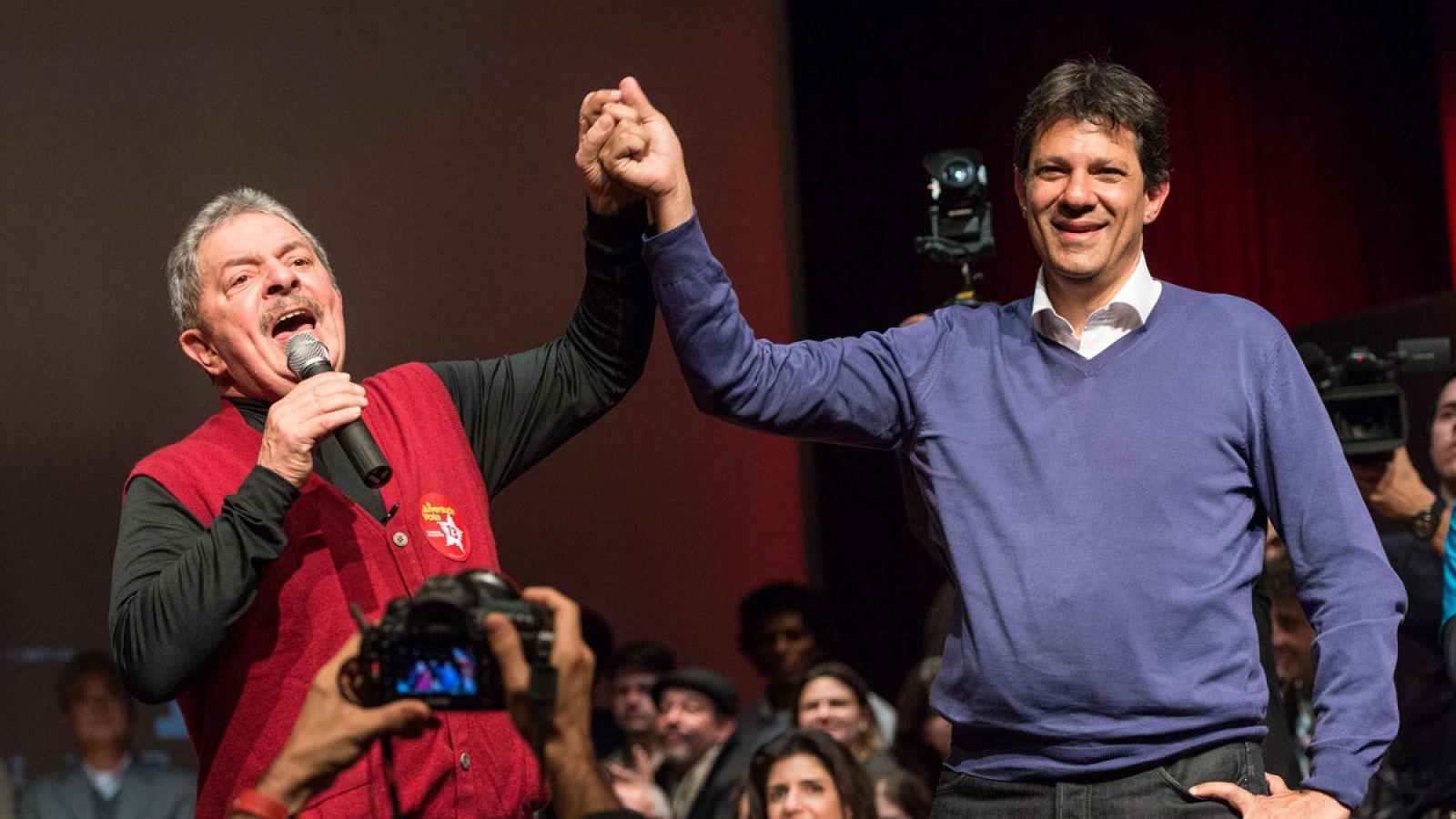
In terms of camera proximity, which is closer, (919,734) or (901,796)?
(901,796)

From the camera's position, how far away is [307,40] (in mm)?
5832

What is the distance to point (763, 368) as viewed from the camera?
201 cm

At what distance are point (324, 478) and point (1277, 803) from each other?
122 cm

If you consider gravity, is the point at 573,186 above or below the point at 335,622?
above

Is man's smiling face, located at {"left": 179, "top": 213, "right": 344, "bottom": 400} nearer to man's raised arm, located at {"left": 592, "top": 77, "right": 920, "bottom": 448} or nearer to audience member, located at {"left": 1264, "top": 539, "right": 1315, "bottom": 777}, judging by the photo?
man's raised arm, located at {"left": 592, "top": 77, "right": 920, "bottom": 448}

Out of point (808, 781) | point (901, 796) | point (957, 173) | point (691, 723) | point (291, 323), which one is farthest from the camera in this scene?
point (691, 723)

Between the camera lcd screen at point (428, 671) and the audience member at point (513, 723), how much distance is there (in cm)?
2

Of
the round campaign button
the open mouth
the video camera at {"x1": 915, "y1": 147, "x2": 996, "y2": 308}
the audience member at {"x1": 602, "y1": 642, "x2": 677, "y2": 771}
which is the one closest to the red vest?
the round campaign button

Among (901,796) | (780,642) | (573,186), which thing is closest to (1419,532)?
(901,796)

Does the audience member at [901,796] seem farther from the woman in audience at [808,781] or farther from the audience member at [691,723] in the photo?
the audience member at [691,723]

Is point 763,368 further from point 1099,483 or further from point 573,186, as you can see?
point 573,186

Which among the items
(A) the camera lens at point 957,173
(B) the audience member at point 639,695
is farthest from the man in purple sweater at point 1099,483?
(B) the audience member at point 639,695

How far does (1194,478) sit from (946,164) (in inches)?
58.0

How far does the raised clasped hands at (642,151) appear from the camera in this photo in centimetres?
198
